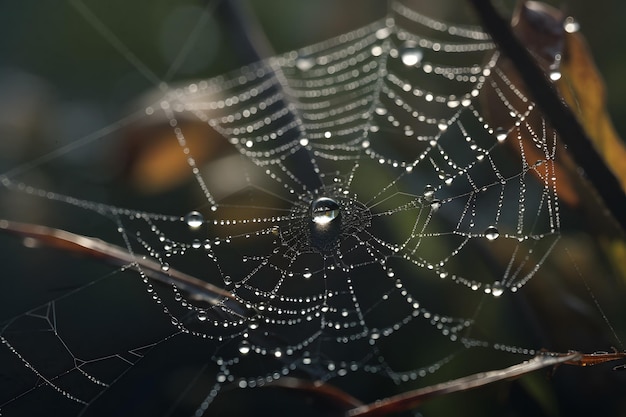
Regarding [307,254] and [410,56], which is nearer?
[307,254]

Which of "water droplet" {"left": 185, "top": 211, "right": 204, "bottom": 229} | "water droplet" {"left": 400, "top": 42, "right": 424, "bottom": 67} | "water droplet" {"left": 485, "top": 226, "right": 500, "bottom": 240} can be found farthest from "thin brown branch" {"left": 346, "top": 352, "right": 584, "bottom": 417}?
"water droplet" {"left": 400, "top": 42, "right": 424, "bottom": 67}

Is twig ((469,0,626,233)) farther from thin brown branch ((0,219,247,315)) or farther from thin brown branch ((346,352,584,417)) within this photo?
thin brown branch ((0,219,247,315))

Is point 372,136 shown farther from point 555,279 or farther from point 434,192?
point 555,279

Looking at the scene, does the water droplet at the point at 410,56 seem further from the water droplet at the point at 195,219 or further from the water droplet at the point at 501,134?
the water droplet at the point at 195,219

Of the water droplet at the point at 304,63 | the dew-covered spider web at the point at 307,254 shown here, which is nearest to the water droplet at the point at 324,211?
the dew-covered spider web at the point at 307,254

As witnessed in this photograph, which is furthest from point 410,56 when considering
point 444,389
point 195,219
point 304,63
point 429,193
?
point 444,389

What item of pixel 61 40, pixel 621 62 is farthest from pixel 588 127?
pixel 61 40

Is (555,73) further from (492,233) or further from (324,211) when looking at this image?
(324,211)

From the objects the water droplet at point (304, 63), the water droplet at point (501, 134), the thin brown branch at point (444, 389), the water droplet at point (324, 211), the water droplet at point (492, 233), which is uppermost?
the water droplet at point (304, 63)
